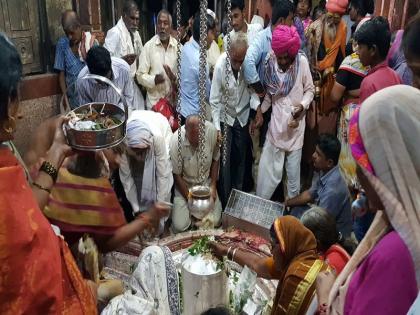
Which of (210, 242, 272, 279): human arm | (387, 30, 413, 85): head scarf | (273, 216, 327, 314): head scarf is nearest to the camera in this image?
(273, 216, 327, 314): head scarf

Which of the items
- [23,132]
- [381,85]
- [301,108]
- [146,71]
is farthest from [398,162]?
[23,132]

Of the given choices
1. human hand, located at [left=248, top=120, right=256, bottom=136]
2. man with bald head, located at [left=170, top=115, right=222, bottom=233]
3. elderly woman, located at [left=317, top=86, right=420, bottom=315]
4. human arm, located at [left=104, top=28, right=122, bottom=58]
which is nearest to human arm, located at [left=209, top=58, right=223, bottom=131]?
man with bald head, located at [left=170, top=115, right=222, bottom=233]

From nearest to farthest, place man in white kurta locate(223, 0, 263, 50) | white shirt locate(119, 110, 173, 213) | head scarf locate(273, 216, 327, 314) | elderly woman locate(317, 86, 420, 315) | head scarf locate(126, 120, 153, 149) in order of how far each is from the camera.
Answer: elderly woman locate(317, 86, 420, 315), head scarf locate(273, 216, 327, 314), head scarf locate(126, 120, 153, 149), white shirt locate(119, 110, 173, 213), man in white kurta locate(223, 0, 263, 50)

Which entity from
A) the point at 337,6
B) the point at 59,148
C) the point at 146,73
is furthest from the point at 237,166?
the point at 59,148

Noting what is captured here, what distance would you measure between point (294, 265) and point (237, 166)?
214cm

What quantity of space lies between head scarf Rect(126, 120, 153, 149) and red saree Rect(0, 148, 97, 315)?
2048 mm

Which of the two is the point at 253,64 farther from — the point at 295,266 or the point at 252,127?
the point at 295,266

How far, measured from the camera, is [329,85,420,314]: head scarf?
3.17 ft

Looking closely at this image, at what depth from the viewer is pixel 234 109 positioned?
3701 millimetres

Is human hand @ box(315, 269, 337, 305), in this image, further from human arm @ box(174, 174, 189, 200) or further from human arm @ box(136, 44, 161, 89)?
human arm @ box(136, 44, 161, 89)

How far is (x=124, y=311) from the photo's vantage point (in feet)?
6.23

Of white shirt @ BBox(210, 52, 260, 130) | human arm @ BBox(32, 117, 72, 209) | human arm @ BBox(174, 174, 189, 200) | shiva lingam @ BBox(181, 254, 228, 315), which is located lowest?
human arm @ BBox(174, 174, 189, 200)

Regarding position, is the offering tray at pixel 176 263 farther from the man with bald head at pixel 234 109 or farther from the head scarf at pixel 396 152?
the head scarf at pixel 396 152

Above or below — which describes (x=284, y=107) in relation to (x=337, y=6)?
below
